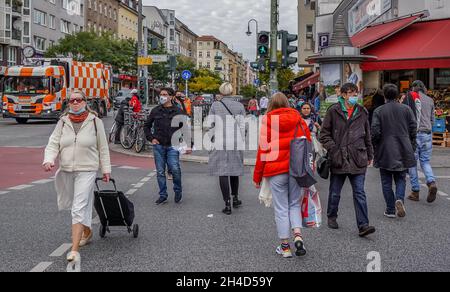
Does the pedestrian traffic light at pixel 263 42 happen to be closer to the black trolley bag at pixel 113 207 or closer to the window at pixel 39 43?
the black trolley bag at pixel 113 207

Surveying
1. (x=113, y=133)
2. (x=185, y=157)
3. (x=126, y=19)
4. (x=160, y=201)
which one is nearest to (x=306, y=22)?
(x=113, y=133)

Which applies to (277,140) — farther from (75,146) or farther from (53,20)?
(53,20)

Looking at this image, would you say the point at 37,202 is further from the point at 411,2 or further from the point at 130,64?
the point at 130,64

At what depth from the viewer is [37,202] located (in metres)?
9.51

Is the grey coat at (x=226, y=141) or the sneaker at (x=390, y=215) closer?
the sneaker at (x=390, y=215)

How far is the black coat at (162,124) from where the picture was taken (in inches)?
370

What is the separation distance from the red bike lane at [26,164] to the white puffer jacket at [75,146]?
5.44 metres

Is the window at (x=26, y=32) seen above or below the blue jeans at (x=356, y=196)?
above

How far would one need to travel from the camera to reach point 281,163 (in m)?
6.11

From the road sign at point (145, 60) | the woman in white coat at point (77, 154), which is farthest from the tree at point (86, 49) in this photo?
the woman in white coat at point (77, 154)

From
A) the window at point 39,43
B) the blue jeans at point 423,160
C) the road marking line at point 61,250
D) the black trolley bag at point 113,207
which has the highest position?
the window at point 39,43

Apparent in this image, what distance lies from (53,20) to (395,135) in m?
62.4

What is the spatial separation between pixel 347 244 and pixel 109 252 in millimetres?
2484

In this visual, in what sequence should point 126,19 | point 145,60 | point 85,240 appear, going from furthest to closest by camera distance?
1. point 126,19
2. point 145,60
3. point 85,240
